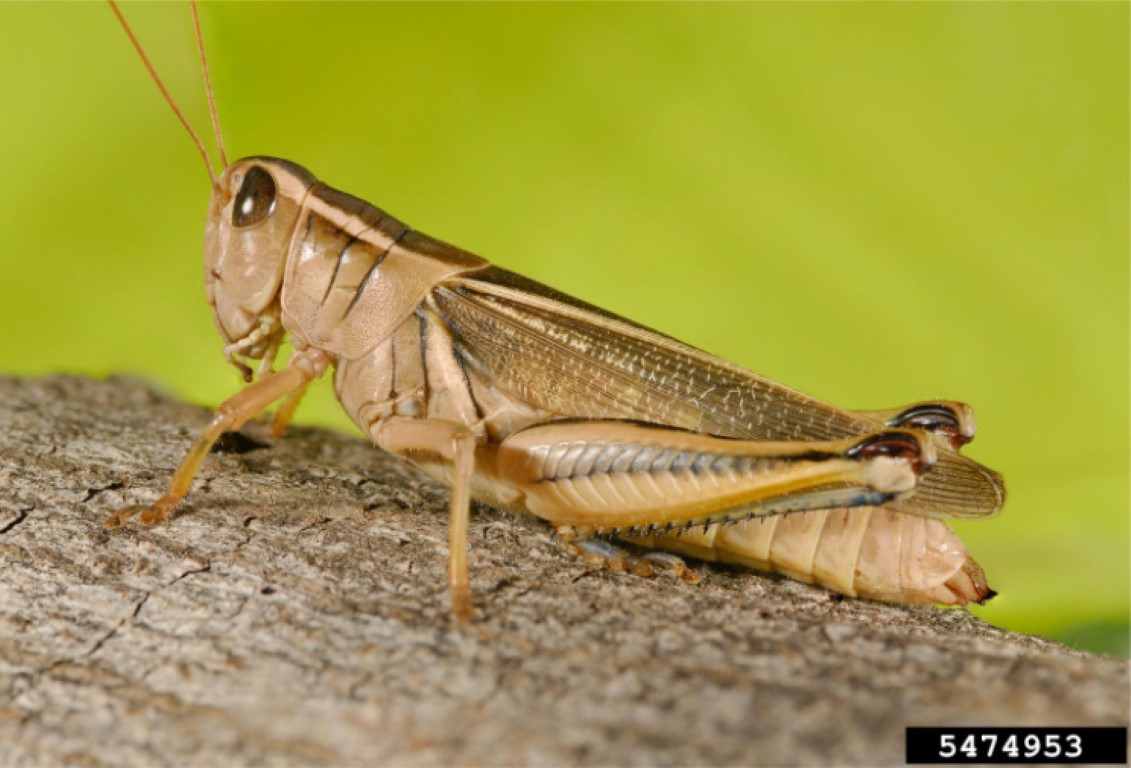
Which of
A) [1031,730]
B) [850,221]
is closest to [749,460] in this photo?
[1031,730]

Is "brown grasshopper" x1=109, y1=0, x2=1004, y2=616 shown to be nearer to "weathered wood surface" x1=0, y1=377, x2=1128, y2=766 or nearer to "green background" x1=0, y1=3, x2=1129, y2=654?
"weathered wood surface" x1=0, y1=377, x2=1128, y2=766

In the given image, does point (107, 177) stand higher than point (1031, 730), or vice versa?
point (107, 177)

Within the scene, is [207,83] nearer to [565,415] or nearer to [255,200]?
[255,200]

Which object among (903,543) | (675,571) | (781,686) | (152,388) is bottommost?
(781,686)

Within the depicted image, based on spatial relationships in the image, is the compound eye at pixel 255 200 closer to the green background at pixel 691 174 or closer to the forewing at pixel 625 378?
the forewing at pixel 625 378

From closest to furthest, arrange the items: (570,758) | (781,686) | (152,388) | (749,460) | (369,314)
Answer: (570,758), (781,686), (749,460), (369,314), (152,388)

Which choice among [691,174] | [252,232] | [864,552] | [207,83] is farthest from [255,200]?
[864,552]

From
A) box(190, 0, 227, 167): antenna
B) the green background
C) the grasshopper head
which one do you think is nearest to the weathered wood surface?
the grasshopper head

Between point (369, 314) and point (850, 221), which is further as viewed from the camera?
point (850, 221)

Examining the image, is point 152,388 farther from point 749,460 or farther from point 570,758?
point 570,758
